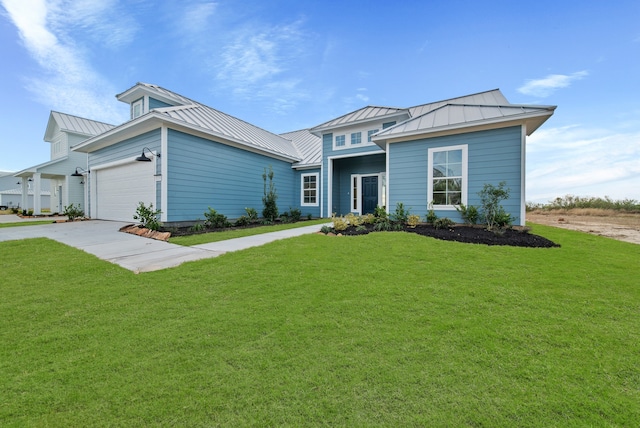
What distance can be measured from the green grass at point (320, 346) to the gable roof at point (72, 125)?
1976 centimetres

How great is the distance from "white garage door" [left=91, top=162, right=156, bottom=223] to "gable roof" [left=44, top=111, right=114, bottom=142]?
9703mm

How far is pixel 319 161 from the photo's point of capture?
13039 millimetres

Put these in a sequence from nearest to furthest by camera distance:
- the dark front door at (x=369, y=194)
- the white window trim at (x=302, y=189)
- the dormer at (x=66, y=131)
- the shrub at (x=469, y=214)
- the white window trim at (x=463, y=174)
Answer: the shrub at (x=469, y=214), the white window trim at (x=463, y=174), the dark front door at (x=369, y=194), the white window trim at (x=302, y=189), the dormer at (x=66, y=131)

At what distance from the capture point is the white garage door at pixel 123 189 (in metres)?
8.98

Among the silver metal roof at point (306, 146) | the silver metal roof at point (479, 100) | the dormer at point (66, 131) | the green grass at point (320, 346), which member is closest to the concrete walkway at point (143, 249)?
the green grass at point (320, 346)

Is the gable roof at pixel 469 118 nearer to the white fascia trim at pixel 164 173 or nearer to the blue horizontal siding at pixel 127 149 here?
the white fascia trim at pixel 164 173

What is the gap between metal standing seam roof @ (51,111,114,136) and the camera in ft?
57.0

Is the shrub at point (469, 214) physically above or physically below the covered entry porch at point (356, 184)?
below

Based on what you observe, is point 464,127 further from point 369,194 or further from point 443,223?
point 369,194

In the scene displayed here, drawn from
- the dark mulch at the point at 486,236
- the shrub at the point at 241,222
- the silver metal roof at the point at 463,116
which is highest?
the silver metal roof at the point at 463,116

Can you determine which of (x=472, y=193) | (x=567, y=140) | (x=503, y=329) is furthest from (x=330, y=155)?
(x=503, y=329)

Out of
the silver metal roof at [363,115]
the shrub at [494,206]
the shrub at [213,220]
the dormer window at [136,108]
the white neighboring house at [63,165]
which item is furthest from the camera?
the white neighboring house at [63,165]

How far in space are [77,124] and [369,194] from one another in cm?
2135

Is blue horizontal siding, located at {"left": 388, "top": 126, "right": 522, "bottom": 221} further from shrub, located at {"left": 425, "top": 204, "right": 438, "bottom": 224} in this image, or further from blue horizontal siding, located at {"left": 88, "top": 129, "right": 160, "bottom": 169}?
blue horizontal siding, located at {"left": 88, "top": 129, "right": 160, "bottom": 169}
